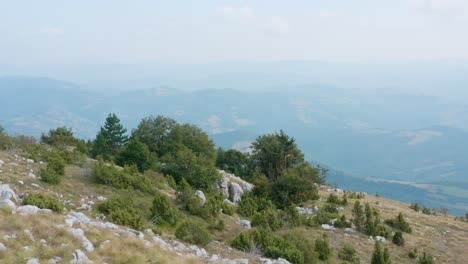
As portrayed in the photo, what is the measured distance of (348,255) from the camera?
20.5 m

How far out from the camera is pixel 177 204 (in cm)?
2383

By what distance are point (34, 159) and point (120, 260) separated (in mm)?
16444

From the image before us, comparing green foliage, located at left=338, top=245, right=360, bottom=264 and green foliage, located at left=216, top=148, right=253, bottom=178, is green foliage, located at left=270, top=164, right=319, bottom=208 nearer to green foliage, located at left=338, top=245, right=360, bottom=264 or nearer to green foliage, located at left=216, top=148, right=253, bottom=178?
green foliage, located at left=338, top=245, right=360, bottom=264

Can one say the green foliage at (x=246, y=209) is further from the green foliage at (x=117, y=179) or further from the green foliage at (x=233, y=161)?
the green foliage at (x=233, y=161)

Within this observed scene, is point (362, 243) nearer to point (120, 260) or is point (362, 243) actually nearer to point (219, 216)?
point (219, 216)

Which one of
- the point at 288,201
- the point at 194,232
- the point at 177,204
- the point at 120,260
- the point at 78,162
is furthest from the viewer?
the point at 288,201

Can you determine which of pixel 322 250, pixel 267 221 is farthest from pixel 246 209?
pixel 322 250

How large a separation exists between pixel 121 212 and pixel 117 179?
6.33m

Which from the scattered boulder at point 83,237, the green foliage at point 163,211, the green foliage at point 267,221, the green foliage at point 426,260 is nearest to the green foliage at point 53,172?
the green foliage at point 163,211

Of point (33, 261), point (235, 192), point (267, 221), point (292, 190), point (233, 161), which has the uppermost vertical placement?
point (33, 261)

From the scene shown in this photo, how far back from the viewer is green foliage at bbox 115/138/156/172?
3444 cm

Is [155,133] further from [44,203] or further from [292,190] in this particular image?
[44,203]

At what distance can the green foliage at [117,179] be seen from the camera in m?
21.9

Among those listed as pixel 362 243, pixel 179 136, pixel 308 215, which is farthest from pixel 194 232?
pixel 179 136
